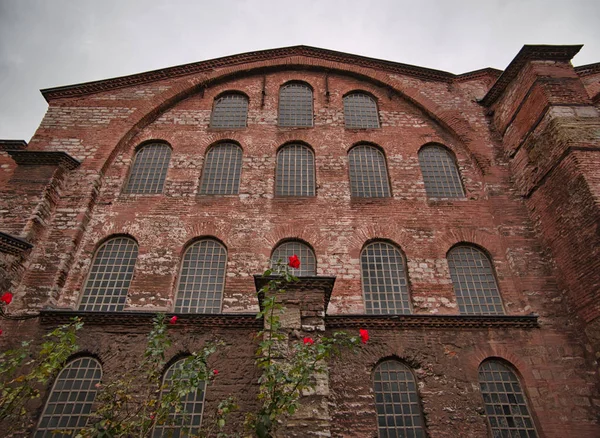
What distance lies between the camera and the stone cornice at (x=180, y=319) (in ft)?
27.2

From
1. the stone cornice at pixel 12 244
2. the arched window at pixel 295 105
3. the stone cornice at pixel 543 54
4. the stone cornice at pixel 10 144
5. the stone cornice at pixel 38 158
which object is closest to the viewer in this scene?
the stone cornice at pixel 12 244

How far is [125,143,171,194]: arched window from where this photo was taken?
11.0 m

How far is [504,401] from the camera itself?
780cm

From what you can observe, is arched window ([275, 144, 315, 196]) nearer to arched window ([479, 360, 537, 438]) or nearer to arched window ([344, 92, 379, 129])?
arched window ([344, 92, 379, 129])

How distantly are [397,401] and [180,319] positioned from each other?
14.5ft

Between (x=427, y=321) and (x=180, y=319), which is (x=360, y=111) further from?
(x=180, y=319)

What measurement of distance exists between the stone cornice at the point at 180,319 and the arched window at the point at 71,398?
30.9 inches

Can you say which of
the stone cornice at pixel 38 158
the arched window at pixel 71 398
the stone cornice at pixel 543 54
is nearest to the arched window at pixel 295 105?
the stone cornice at pixel 543 54

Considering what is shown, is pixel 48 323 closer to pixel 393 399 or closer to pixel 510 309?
pixel 393 399

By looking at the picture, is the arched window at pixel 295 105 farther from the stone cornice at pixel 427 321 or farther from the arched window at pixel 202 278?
the stone cornice at pixel 427 321

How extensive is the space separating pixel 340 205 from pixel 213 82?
20.4 feet

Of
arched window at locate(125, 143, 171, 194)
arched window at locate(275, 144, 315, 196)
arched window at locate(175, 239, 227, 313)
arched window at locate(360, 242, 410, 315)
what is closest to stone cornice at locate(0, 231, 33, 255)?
arched window at locate(125, 143, 171, 194)

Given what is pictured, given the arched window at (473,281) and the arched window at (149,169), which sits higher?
the arched window at (149,169)

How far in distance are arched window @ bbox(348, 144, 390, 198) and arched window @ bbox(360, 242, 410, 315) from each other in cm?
158
